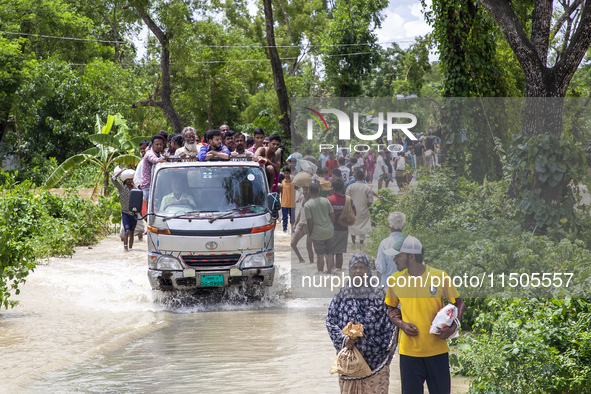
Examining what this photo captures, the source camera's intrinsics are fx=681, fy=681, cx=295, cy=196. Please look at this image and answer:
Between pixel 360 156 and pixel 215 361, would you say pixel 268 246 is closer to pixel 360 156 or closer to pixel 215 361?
pixel 215 361

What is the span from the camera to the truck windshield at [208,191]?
9.78 m

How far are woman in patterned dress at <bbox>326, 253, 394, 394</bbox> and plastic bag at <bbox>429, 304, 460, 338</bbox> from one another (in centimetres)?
42

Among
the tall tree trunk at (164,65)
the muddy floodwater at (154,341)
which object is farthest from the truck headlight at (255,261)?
the tall tree trunk at (164,65)

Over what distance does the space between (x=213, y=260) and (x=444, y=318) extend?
5079 millimetres

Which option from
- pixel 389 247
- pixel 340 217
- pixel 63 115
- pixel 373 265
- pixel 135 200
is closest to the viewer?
pixel 389 247

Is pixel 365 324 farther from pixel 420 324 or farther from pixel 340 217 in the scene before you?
pixel 340 217

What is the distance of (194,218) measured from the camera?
951 cm

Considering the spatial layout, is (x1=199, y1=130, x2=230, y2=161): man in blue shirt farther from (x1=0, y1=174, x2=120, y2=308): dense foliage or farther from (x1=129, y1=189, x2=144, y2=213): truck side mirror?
(x1=0, y1=174, x2=120, y2=308): dense foliage

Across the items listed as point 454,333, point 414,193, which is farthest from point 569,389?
point 414,193

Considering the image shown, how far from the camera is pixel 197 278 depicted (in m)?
9.50

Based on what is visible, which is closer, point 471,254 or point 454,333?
point 454,333

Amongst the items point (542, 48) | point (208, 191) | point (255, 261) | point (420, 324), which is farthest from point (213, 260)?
point (542, 48)

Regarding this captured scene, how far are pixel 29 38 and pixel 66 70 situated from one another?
175 inches

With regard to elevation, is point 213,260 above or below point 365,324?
below
